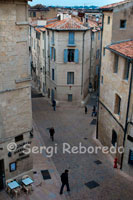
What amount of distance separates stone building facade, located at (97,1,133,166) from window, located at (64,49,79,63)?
11.7 m

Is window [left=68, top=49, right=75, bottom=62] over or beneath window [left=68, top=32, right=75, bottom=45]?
beneath

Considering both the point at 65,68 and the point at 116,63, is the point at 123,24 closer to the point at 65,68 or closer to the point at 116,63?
the point at 116,63

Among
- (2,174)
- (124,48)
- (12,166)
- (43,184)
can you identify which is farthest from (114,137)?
(2,174)

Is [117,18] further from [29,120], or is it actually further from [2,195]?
[2,195]

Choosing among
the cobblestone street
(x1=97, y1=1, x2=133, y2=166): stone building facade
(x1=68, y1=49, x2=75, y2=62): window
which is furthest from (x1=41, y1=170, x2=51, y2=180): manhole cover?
(x1=68, y1=49, x2=75, y2=62): window

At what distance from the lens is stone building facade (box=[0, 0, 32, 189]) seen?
15.2m

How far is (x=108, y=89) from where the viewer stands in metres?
24.0

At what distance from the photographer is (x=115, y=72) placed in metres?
22.6

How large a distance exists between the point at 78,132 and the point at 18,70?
15.0 m

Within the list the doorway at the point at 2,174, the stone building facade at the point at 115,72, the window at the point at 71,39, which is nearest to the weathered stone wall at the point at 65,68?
the window at the point at 71,39

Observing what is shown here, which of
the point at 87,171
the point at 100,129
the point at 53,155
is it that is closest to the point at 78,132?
the point at 100,129

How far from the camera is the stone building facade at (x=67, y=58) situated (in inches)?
1399

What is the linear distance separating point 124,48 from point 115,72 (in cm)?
298

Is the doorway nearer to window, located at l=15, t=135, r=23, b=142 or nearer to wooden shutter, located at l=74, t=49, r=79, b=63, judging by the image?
window, located at l=15, t=135, r=23, b=142
